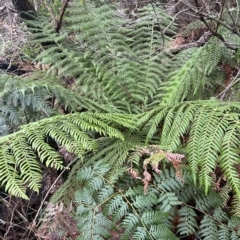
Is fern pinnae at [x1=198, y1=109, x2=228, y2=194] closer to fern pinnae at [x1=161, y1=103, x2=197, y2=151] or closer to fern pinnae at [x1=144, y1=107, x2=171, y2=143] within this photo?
fern pinnae at [x1=161, y1=103, x2=197, y2=151]

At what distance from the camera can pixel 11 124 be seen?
6.05 feet

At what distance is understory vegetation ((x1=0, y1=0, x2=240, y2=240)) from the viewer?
1443mm

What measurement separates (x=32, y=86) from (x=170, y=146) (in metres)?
0.74

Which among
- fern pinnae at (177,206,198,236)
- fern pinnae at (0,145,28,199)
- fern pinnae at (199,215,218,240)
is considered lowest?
fern pinnae at (199,215,218,240)

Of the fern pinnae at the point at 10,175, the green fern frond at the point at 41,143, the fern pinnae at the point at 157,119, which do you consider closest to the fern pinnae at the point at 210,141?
the fern pinnae at the point at 157,119

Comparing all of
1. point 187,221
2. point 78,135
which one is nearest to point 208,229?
point 187,221

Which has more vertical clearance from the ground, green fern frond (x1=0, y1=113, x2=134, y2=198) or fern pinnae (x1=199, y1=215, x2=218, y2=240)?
green fern frond (x1=0, y1=113, x2=134, y2=198)

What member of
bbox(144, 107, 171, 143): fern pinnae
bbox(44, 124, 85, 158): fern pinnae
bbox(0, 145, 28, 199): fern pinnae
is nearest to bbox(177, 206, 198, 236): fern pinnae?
bbox(144, 107, 171, 143): fern pinnae

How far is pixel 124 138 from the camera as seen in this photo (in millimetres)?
1820

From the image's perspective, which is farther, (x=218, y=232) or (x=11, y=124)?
(x=11, y=124)

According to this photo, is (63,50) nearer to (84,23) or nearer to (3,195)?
(84,23)

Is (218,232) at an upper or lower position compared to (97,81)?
lower

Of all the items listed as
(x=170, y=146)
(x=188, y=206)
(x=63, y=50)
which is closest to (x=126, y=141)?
(x=170, y=146)

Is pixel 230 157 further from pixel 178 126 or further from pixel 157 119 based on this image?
pixel 157 119
